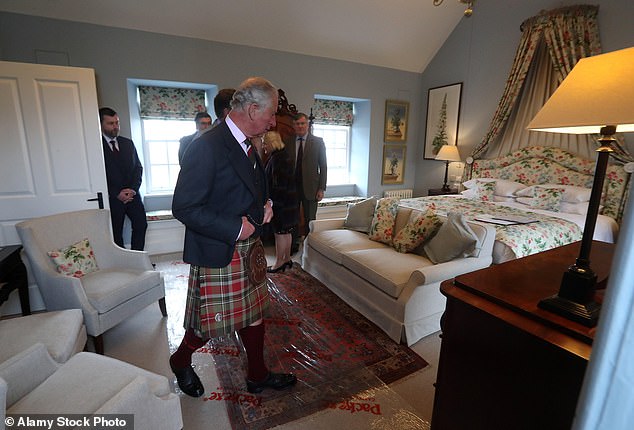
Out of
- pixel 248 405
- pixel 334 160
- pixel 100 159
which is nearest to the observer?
pixel 248 405

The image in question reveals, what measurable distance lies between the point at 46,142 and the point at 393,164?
5.03 m

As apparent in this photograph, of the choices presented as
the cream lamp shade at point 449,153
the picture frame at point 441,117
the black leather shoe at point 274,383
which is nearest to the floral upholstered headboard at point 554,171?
the cream lamp shade at point 449,153

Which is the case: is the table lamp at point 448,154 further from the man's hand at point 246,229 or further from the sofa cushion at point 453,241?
the man's hand at point 246,229

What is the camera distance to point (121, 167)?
136 inches

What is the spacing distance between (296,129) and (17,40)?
3.00 metres

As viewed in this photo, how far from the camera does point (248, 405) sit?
175cm

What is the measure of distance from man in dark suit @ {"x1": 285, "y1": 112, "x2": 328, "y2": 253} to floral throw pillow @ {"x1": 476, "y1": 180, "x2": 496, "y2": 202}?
2.21 meters

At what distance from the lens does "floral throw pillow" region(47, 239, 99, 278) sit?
7.25 feet

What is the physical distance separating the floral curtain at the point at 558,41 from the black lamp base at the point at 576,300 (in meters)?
4.20

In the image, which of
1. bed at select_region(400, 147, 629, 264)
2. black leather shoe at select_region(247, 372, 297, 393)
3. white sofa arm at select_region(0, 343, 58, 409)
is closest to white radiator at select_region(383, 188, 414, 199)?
bed at select_region(400, 147, 629, 264)

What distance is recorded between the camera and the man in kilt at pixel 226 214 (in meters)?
1.40

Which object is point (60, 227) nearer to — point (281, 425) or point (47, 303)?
point (47, 303)

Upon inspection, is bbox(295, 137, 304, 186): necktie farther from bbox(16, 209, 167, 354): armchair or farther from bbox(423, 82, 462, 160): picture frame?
bbox(423, 82, 462, 160): picture frame

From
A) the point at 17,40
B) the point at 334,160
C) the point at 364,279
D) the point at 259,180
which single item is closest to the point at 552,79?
the point at 334,160
